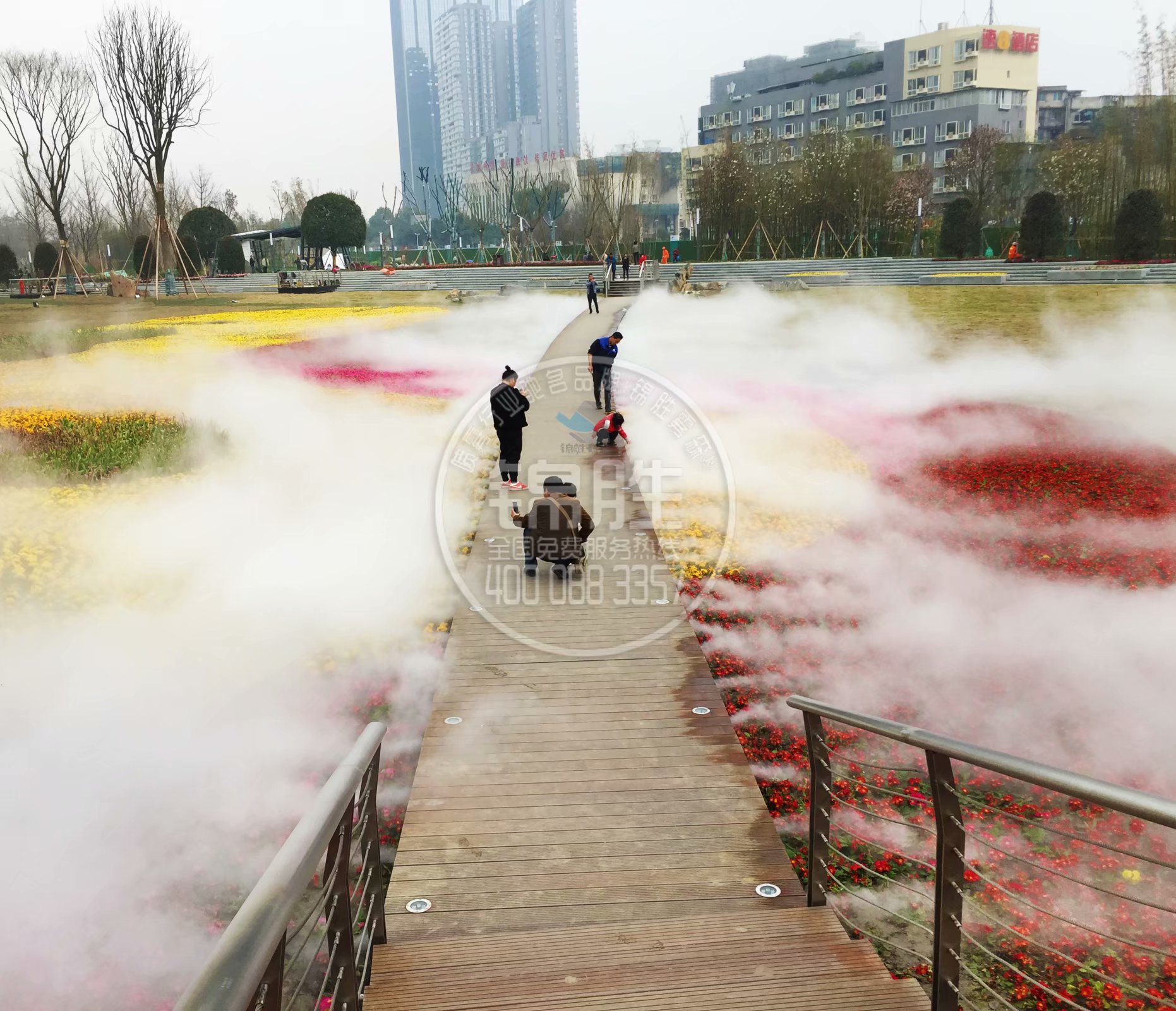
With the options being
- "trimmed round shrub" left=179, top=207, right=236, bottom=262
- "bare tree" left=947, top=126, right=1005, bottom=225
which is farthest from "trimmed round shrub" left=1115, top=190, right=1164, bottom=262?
"trimmed round shrub" left=179, top=207, right=236, bottom=262

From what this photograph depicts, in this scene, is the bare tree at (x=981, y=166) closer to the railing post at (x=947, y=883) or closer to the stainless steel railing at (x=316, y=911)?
the railing post at (x=947, y=883)

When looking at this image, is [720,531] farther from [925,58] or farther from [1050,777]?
[925,58]

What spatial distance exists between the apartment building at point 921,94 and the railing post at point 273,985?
7581 cm

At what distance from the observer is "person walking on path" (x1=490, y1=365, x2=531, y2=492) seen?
11156mm

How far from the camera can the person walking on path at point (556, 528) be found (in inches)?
361

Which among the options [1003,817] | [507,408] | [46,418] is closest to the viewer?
[1003,817]

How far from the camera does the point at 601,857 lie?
5.21 metres

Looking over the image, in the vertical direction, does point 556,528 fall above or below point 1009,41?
below

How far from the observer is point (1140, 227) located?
35.5 metres

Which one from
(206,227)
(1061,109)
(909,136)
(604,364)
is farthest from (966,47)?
(604,364)

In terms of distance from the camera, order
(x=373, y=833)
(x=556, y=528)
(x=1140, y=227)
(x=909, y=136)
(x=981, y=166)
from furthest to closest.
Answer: (x=909, y=136) < (x=981, y=166) < (x=1140, y=227) < (x=556, y=528) < (x=373, y=833)

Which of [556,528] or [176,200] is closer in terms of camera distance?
[556,528]

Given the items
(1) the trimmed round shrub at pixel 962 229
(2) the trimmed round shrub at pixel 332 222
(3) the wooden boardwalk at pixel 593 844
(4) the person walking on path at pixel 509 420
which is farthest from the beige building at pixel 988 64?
(3) the wooden boardwalk at pixel 593 844

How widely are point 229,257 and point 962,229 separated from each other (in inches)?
1622
